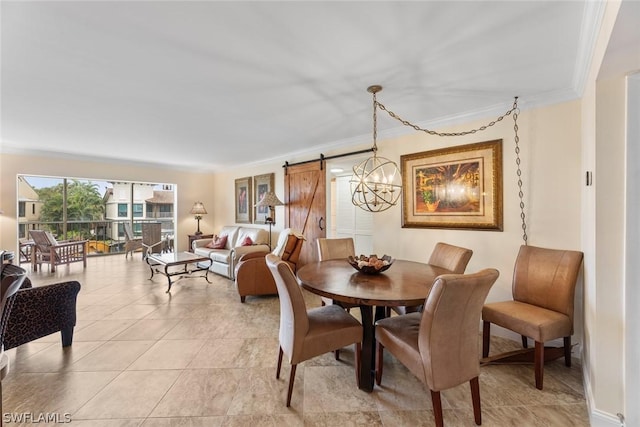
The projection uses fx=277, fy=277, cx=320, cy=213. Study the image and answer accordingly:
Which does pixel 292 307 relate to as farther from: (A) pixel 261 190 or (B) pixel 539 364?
(A) pixel 261 190

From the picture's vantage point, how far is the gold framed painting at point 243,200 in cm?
643

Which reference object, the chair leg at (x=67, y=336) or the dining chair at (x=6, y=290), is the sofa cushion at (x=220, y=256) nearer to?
the chair leg at (x=67, y=336)

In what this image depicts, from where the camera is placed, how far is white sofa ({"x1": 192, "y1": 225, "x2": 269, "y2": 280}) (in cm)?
496

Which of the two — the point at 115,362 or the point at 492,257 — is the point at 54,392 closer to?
the point at 115,362

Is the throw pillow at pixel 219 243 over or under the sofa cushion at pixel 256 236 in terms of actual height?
under

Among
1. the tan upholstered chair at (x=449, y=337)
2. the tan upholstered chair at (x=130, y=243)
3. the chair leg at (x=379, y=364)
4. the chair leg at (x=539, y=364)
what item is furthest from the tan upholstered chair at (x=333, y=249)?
the tan upholstered chair at (x=130, y=243)

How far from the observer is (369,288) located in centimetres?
198

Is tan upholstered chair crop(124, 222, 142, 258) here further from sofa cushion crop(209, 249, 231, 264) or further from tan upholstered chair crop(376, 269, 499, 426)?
tan upholstered chair crop(376, 269, 499, 426)

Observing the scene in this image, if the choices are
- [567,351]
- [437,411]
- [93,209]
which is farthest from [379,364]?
[93,209]

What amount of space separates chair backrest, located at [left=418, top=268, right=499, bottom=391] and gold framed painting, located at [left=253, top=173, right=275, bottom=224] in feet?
15.6

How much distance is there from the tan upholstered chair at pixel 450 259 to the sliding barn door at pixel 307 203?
2186 millimetres

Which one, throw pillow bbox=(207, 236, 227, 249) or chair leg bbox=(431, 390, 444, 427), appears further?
throw pillow bbox=(207, 236, 227, 249)

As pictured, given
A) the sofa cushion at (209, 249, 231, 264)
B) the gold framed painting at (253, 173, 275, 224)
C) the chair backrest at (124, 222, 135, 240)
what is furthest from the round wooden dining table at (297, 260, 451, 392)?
the chair backrest at (124, 222, 135, 240)

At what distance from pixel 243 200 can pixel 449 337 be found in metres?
5.72
